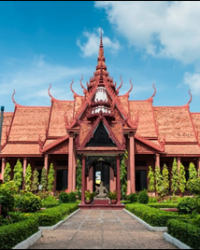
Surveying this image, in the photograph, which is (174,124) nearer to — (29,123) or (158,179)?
(158,179)

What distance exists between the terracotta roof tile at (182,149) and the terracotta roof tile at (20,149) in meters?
12.4

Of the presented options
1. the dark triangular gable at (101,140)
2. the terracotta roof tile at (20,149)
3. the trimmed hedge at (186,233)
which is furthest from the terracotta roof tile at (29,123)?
the trimmed hedge at (186,233)

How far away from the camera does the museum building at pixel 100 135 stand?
942 inches

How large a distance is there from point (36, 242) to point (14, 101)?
27.9 m

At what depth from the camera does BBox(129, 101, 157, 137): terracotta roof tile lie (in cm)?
3062

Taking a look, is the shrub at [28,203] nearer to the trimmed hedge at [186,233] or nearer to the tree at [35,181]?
the trimmed hedge at [186,233]

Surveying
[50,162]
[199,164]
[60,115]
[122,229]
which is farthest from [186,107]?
[122,229]

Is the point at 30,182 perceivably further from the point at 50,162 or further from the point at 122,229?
the point at 122,229

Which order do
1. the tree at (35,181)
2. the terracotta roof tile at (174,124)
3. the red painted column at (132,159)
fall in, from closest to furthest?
the red painted column at (132,159) → the tree at (35,181) → the terracotta roof tile at (174,124)

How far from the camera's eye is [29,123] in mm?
32594

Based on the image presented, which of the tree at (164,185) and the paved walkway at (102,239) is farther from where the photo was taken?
the tree at (164,185)

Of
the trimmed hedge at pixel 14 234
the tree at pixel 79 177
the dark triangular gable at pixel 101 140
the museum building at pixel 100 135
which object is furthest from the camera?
the tree at pixel 79 177

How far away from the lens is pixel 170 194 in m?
28.8

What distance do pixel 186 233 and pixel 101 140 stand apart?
532 inches
